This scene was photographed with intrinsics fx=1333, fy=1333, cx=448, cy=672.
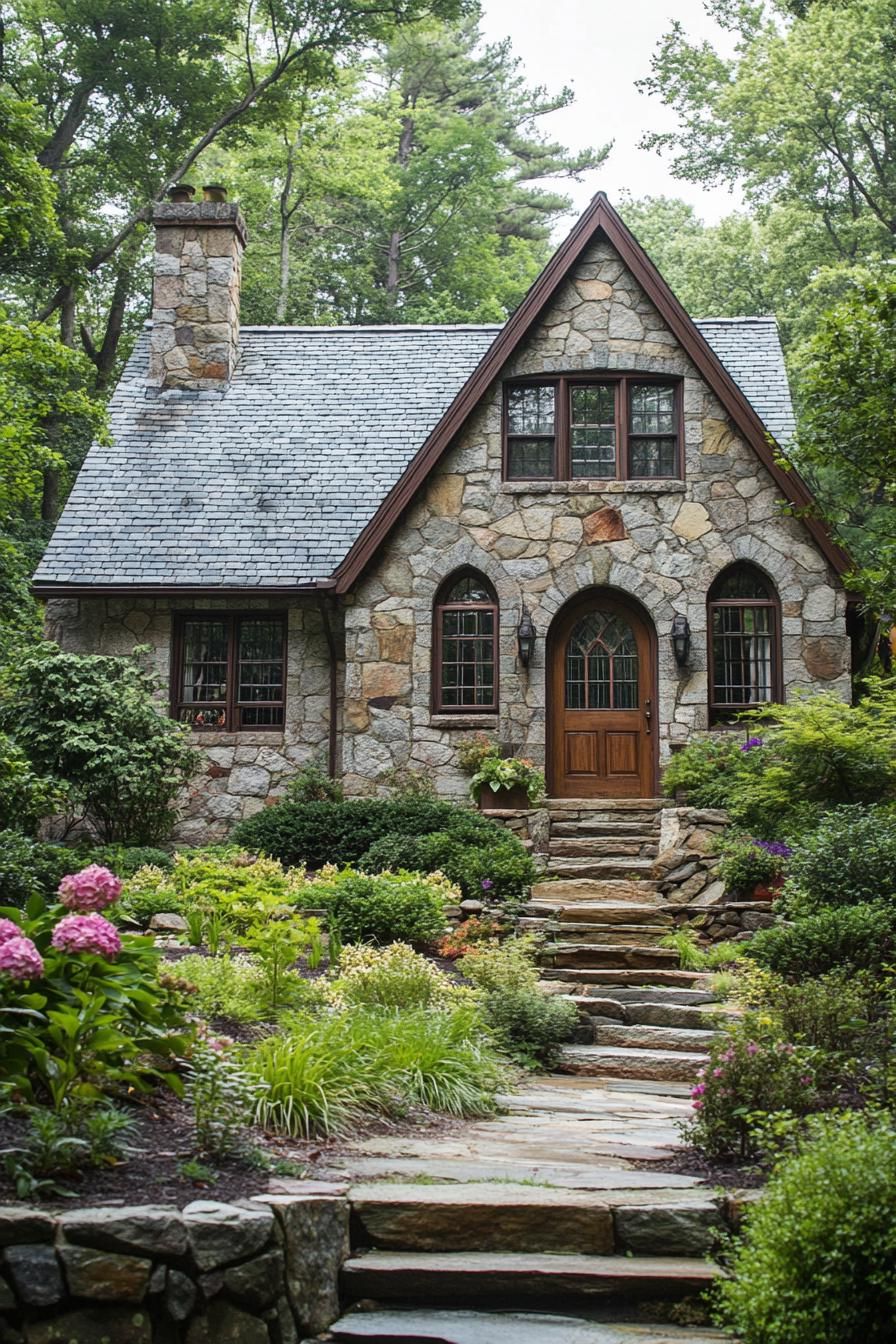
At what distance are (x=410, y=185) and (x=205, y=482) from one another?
56.5 feet

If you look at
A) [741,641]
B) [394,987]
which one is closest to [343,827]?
[741,641]

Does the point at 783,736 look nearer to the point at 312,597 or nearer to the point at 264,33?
the point at 312,597

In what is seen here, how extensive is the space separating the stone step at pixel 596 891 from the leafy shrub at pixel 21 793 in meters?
4.40

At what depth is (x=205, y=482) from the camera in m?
16.3

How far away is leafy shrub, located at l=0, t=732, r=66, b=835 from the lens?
10203 mm

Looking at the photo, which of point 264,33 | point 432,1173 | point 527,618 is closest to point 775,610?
point 527,618

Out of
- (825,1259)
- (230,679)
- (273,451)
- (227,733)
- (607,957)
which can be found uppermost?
(273,451)

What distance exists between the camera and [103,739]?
1339 cm

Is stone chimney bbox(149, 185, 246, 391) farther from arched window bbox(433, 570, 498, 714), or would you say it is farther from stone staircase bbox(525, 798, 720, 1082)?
stone staircase bbox(525, 798, 720, 1082)

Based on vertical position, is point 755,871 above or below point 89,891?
above

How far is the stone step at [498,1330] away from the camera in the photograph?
14.0 ft

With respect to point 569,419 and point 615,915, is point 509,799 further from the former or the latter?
point 569,419

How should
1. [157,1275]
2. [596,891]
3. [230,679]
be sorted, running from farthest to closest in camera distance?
[230,679], [596,891], [157,1275]

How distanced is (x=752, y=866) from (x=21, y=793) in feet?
20.1
